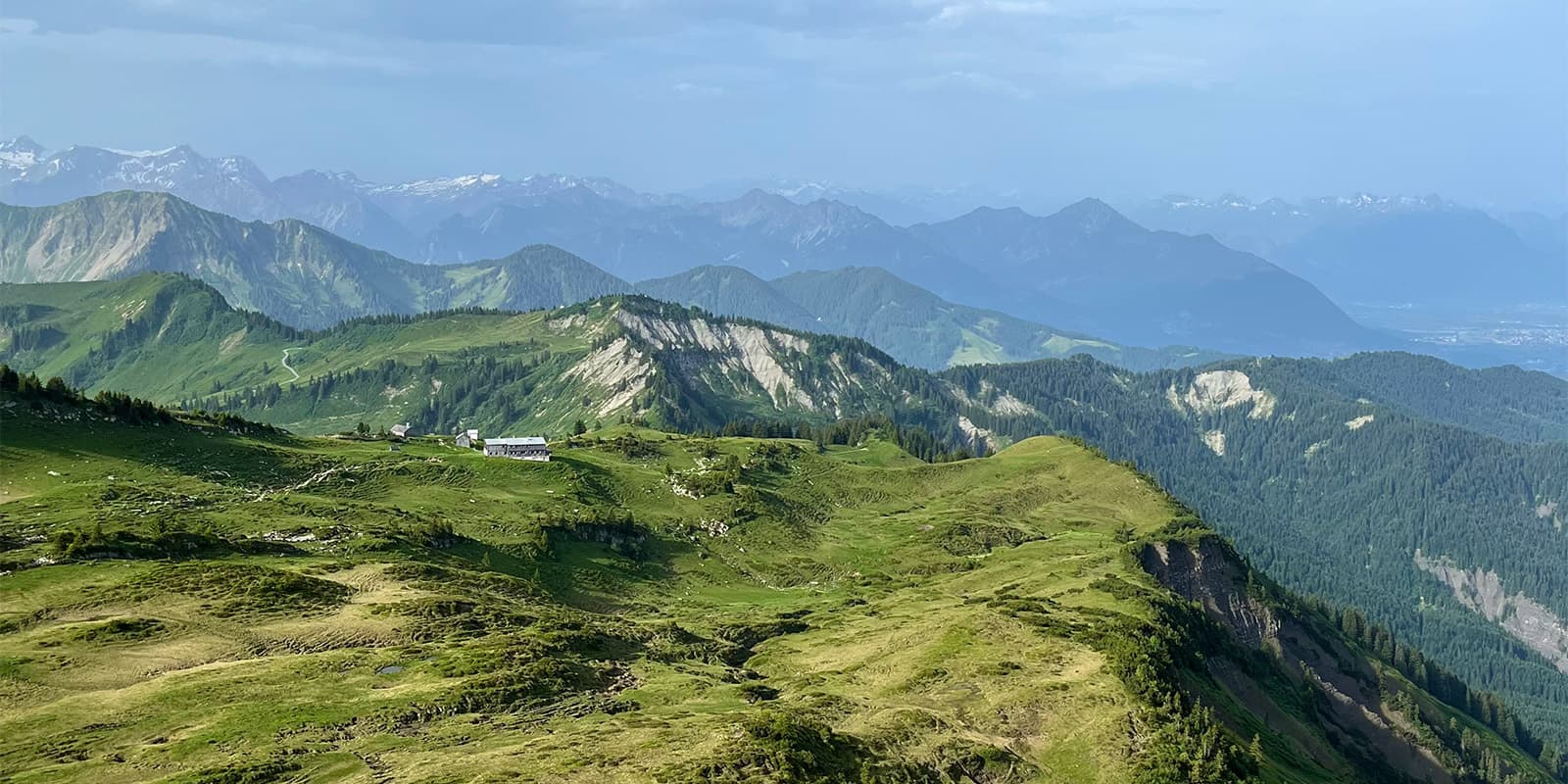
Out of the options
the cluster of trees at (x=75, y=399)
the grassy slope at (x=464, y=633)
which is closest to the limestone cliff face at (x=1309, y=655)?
the grassy slope at (x=464, y=633)

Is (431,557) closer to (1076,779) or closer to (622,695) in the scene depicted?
(622,695)

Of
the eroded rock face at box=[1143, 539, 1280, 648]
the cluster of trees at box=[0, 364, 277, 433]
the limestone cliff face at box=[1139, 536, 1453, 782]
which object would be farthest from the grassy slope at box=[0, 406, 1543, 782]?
the limestone cliff face at box=[1139, 536, 1453, 782]

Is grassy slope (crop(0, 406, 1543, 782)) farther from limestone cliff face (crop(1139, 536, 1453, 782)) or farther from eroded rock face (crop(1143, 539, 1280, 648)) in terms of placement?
limestone cliff face (crop(1139, 536, 1453, 782))

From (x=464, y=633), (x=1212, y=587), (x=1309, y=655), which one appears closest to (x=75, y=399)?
(x=464, y=633)

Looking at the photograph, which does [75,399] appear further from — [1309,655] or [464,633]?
[1309,655]

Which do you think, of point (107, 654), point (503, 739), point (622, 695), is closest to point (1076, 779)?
point (622, 695)

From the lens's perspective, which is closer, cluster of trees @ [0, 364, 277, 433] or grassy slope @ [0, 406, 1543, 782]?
grassy slope @ [0, 406, 1543, 782]

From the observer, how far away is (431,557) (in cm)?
12150

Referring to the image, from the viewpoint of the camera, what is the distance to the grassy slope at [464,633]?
6681cm

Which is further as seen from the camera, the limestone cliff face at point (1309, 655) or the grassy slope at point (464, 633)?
the limestone cliff face at point (1309, 655)

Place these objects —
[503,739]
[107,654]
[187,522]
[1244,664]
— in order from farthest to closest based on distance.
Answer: [1244,664] < [187,522] < [107,654] < [503,739]

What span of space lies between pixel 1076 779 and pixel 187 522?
97844 millimetres

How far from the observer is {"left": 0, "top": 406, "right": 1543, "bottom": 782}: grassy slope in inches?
2630

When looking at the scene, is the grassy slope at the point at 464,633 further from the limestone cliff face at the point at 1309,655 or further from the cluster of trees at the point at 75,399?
the limestone cliff face at the point at 1309,655
